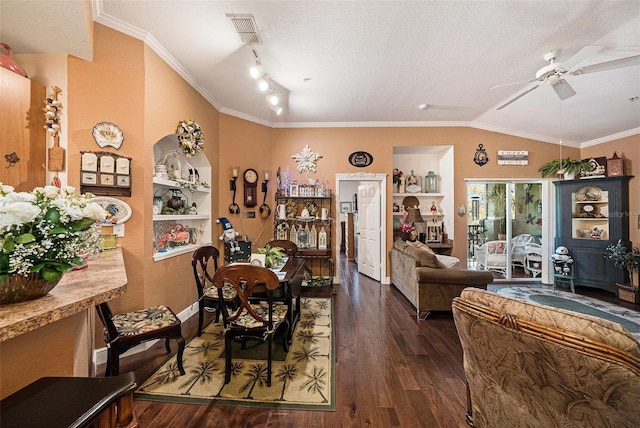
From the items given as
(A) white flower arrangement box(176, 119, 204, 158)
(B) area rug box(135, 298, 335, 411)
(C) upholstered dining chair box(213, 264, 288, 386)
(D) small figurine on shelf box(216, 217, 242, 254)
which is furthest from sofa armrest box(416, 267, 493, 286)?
(A) white flower arrangement box(176, 119, 204, 158)

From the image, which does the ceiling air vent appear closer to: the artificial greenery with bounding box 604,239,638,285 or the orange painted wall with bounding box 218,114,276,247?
the orange painted wall with bounding box 218,114,276,247

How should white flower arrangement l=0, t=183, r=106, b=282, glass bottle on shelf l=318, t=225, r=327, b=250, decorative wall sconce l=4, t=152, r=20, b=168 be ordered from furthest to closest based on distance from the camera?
glass bottle on shelf l=318, t=225, r=327, b=250 → decorative wall sconce l=4, t=152, r=20, b=168 → white flower arrangement l=0, t=183, r=106, b=282

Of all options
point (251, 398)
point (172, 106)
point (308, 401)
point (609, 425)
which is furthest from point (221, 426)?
point (172, 106)

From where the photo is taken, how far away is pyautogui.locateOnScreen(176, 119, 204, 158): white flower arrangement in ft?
9.69

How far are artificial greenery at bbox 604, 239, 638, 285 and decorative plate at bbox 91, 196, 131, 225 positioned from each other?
22.2 feet

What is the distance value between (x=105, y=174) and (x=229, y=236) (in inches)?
66.9

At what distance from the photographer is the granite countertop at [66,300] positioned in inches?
29.1

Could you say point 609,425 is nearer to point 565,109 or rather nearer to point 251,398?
point 251,398

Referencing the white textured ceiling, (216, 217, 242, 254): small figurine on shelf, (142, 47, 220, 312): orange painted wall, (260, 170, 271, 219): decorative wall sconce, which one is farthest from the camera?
(260, 170, 271, 219): decorative wall sconce

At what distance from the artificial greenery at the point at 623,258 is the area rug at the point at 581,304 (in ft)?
2.19

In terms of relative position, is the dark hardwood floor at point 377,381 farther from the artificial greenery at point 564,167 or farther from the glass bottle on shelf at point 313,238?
the artificial greenery at point 564,167

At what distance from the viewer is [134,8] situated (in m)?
2.06

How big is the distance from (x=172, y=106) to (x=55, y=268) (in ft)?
8.20

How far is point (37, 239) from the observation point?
861 millimetres
